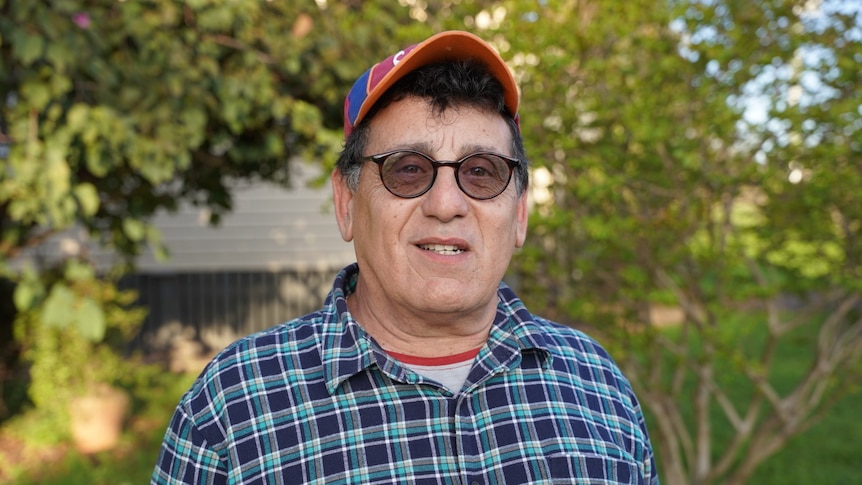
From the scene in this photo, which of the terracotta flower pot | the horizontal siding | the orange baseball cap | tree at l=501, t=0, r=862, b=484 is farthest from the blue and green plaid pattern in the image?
the horizontal siding

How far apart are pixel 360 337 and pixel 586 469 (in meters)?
0.54

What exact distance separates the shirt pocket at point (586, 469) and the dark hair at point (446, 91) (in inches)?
23.5

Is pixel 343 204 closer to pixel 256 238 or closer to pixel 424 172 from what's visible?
pixel 424 172

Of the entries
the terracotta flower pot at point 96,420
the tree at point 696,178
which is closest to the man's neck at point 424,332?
the tree at point 696,178

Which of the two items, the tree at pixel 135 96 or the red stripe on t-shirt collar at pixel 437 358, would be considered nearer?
the red stripe on t-shirt collar at pixel 437 358

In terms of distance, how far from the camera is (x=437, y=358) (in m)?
1.67

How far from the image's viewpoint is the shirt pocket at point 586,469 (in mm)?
1562

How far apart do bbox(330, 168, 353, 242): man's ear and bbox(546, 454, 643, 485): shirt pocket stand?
66 centimetres

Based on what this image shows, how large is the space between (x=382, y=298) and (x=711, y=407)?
663 centimetres

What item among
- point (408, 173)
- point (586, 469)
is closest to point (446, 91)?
point (408, 173)

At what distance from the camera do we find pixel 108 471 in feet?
18.3

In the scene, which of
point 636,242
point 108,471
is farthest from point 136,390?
point 636,242

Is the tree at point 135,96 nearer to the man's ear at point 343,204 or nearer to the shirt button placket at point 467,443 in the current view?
the man's ear at point 343,204

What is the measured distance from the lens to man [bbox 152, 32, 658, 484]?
4.87 ft
